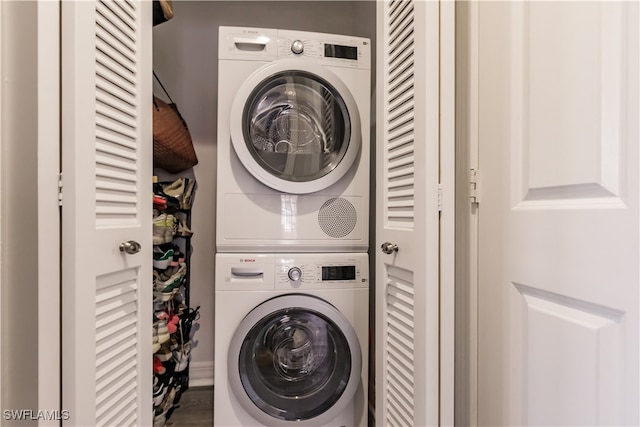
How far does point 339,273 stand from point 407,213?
509mm

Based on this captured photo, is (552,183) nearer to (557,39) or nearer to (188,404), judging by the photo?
(557,39)

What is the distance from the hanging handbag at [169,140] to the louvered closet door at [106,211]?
422mm

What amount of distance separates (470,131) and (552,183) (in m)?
0.28

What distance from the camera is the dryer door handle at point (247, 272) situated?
1277mm

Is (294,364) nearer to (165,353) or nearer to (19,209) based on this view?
(165,353)

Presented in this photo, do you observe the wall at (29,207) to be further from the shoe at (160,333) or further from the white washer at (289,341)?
the white washer at (289,341)

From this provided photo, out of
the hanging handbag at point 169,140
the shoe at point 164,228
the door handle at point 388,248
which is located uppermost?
the hanging handbag at point 169,140

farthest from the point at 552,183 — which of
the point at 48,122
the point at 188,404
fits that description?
the point at 188,404

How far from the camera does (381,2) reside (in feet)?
3.46

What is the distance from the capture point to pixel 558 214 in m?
0.63

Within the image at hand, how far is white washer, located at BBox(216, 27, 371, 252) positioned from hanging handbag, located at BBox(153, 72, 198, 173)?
0.28 m

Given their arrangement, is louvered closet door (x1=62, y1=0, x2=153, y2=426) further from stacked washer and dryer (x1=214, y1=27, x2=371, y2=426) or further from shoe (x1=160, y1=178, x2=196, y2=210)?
shoe (x1=160, y1=178, x2=196, y2=210)

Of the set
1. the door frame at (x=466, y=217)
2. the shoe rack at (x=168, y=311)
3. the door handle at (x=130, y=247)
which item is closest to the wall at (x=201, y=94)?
the shoe rack at (x=168, y=311)

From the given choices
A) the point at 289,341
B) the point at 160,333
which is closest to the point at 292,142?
the point at 289,341
